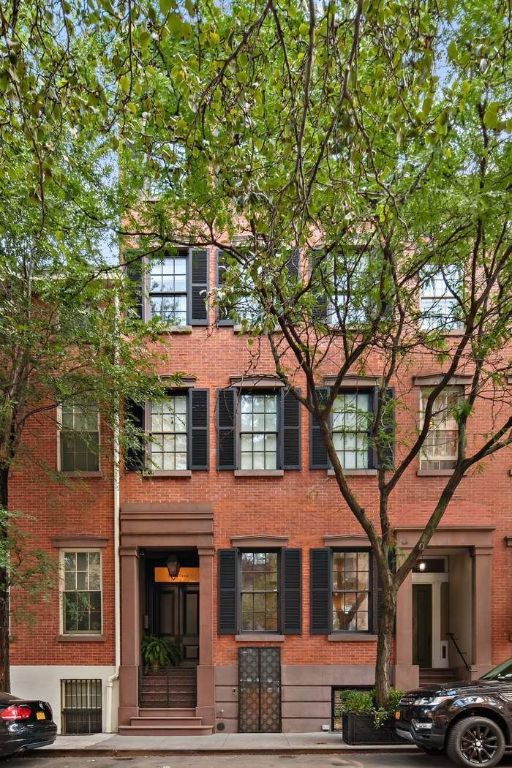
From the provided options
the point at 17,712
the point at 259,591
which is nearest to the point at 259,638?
the point at 259,591

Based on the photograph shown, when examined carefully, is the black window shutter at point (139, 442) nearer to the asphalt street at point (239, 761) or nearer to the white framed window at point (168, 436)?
the white framed window at point (168, 436)

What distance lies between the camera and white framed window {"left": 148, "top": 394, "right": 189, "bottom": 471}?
15742mm

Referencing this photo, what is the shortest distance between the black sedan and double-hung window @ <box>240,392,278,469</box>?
639 centimetres

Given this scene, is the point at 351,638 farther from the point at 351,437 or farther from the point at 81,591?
Result: the point at 81,591

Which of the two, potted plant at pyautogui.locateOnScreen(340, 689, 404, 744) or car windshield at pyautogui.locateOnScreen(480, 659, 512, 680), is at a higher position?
car windshield at pyautogui.locateOnScreen(480, 659, 512, 680)

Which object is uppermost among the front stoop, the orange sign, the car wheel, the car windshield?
the orange sign

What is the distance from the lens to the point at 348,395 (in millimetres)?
15953

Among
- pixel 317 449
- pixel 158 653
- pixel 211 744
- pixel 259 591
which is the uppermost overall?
pixel 317 449

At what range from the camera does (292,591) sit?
15.2 meters

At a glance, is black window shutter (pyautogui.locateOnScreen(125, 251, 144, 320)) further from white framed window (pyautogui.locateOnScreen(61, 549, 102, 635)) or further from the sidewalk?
the sidewalk

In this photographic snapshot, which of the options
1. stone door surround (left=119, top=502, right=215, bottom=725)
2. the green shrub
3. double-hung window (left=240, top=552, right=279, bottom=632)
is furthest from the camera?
double-hung window (left=240, top=552, right=279, bottom=632)

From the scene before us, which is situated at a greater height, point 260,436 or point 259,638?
point 260,436

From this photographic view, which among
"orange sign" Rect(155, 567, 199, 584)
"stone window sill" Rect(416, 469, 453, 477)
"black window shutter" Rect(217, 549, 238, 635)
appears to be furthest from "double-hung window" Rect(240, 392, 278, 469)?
"stone window sill" Rect(416, 469, 453, 477)

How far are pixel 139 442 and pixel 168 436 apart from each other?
0.80m
